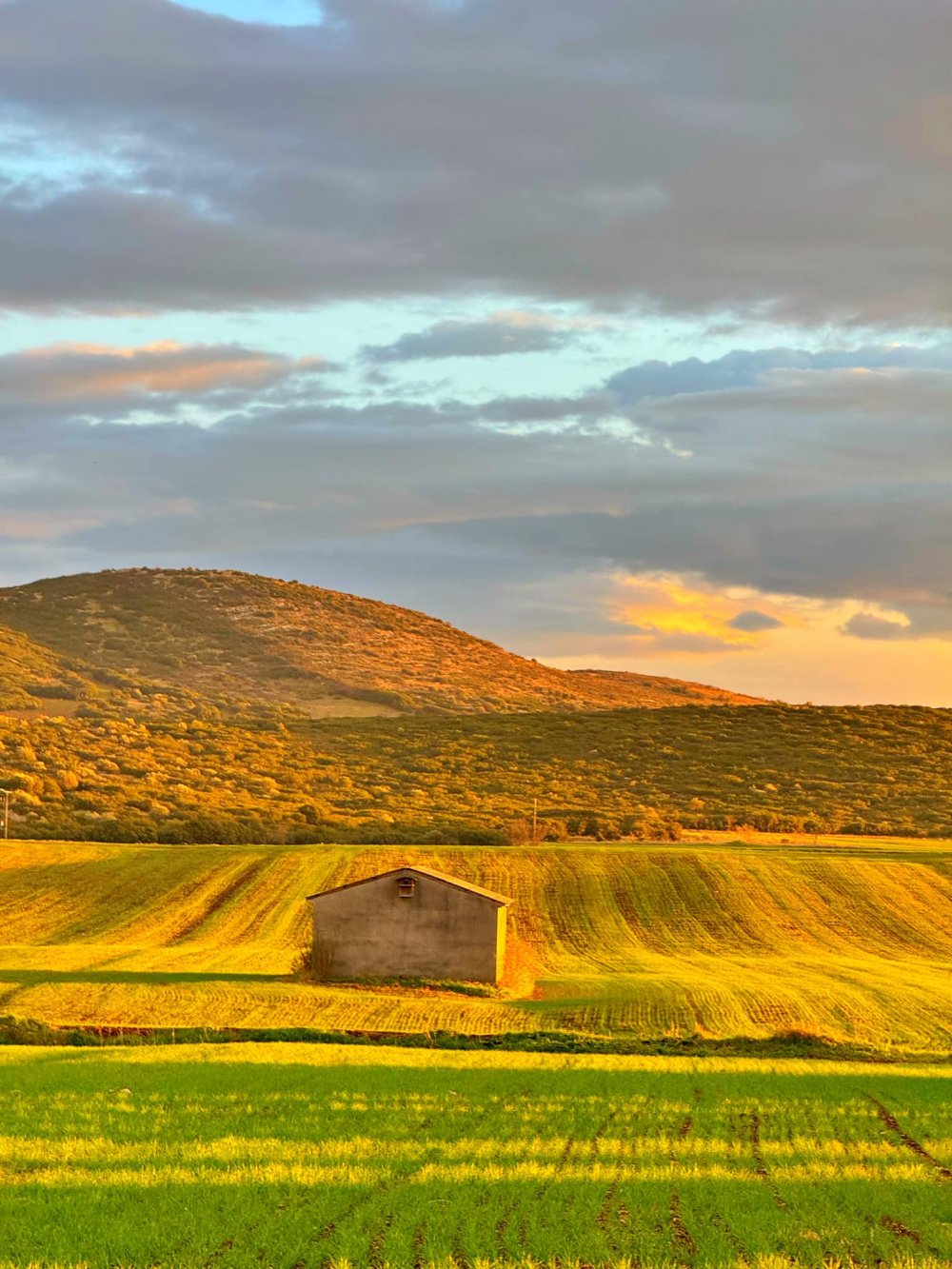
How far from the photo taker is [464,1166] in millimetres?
19188

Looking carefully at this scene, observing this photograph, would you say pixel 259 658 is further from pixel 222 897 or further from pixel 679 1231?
pixel 679 1231

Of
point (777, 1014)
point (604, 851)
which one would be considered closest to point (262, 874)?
point (604, 851)

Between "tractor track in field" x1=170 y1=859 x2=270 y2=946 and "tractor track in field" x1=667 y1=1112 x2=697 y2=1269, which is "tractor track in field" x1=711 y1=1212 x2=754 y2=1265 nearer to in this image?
"tractor track in field" x1=667 y1=1112 x2=697 y2=1269

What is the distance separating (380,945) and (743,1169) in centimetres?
3268

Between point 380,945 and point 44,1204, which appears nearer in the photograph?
point 44,1204

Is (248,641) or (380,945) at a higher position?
(248,641)

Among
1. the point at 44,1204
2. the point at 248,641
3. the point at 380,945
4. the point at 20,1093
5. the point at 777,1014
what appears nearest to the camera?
the point at 44,1204

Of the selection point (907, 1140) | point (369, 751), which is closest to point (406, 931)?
point (907, 1140)

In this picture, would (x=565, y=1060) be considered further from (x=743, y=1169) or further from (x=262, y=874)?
(x=262, y=874)

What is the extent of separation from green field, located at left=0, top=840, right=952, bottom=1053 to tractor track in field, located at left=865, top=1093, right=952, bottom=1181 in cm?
1173

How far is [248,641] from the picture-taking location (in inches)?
7160

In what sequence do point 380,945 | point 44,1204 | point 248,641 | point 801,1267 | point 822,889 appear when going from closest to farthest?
point 801,1267, point 44,1204, point 380,945, point 822,889, point 248,641

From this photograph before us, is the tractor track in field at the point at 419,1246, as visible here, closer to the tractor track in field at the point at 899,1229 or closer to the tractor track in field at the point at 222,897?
the tractor track in field at the point at 899,1229

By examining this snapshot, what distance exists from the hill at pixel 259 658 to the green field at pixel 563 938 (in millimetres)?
75167
